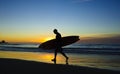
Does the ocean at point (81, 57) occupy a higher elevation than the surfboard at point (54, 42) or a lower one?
lower

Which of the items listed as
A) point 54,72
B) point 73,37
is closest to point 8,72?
point 54,72

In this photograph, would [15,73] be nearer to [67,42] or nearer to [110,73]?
[110,73]

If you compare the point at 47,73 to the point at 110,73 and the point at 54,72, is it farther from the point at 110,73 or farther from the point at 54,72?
the point at 110,73

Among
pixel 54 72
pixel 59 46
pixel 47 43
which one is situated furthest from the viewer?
pixel 47 43

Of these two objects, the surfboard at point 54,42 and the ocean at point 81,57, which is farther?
the surfboard at point 54,42

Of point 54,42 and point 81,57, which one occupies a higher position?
point 54,42

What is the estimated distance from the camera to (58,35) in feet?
42.9

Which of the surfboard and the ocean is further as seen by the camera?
the surfboard

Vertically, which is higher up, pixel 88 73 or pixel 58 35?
pixel 58 35

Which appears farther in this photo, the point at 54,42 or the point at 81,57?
the point at 81,57

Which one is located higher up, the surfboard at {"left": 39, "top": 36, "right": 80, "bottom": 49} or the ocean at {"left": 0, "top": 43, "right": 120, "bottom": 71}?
the surfboard at {"left": 39, "top": 36, "right": 80, "bottom": 49}

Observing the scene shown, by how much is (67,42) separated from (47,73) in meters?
8.39

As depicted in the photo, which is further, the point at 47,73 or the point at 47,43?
the point at 47,43

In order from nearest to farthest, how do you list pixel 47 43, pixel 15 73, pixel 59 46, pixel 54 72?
pixel 15 73, pixel 54 72, pixel 59 46, pixel 47 43
